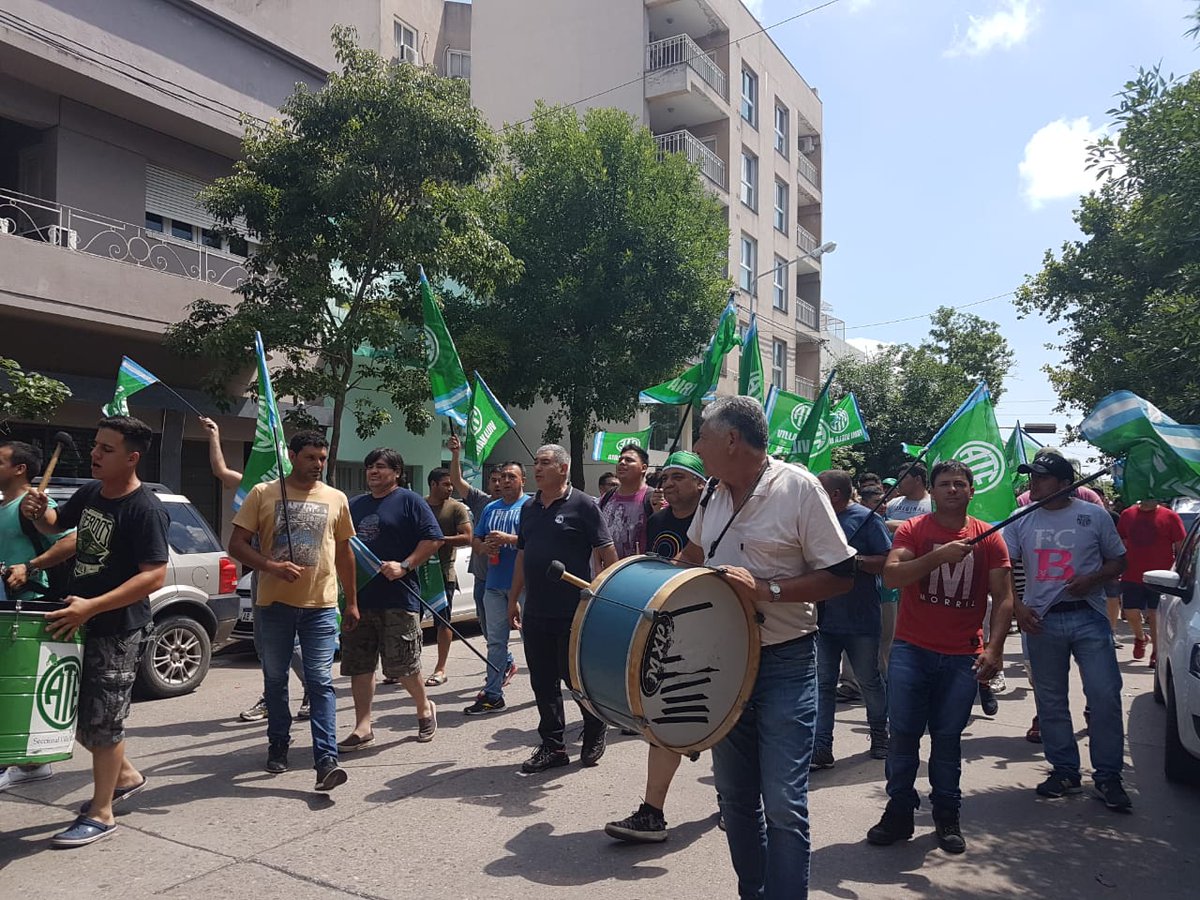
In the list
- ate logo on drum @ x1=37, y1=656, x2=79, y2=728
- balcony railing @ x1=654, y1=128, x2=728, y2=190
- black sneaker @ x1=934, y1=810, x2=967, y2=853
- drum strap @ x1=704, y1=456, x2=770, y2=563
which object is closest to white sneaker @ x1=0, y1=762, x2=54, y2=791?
ate logo on drum @ x1=37, y1=656, x2=79, y2=728

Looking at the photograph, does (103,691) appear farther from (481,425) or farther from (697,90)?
(697,90)

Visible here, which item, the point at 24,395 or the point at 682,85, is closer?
the point at 24,395

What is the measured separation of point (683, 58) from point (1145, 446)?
82.9 feet

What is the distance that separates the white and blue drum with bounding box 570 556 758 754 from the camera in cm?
323

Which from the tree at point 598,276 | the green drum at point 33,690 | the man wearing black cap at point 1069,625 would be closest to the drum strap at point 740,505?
the man wearing black cap at point 1069,625

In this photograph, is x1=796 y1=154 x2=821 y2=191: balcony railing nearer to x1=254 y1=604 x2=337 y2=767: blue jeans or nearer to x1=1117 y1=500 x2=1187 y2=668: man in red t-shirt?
x1=1117 y1=500 x2=1187 y2=668: man in red t-shirt

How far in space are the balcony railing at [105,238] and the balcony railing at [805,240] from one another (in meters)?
25.4

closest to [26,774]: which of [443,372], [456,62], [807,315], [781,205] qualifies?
[443,372]

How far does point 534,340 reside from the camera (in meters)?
20.3

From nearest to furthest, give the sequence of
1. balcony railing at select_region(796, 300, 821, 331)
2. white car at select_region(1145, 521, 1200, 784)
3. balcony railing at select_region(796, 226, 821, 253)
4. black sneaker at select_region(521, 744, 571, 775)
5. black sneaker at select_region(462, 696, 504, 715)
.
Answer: white car at select_region(1145, 521, 1200, 784), black sneaker at select_region(521, 744, 571, 775), black sneaker at select_region(462, 696, 504, 715), balcony railing at select_region(796, 226, 821, 253), balcony railing at select_region(796, 300, 821, 331)

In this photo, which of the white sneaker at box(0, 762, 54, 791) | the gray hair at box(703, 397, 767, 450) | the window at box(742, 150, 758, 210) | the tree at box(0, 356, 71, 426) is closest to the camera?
the gray hair at box(703, 397, 767, 450)

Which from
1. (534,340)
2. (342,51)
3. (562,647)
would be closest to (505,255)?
(342,51)

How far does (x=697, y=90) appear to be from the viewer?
1072 inches

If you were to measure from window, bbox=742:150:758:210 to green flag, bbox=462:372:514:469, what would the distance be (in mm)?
24510
